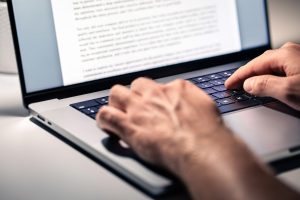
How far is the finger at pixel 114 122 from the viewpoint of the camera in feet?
2.06

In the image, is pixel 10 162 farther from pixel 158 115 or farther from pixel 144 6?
pixel 144 6

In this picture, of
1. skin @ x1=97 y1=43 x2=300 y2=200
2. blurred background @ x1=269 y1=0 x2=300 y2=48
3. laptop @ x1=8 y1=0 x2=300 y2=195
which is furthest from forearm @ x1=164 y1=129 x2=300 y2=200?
blurred background @ x1=269 y1=0 x2=300 y2=48

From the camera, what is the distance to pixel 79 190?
0.60 metres

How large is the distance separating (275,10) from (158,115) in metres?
0.73

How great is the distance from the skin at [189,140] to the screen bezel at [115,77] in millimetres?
201

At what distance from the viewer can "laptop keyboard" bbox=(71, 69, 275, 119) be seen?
780 millimetres

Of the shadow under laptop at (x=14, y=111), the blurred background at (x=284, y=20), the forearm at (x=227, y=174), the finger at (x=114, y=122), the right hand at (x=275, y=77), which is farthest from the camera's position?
the blurred background at (x=284, y=20)

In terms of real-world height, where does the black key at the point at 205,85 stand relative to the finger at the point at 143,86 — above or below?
below

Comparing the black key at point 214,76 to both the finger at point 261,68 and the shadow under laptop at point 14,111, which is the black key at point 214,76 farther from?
the shadow under laptop at point 14,111

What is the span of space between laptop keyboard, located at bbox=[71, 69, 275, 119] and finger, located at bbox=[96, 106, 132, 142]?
95 mm

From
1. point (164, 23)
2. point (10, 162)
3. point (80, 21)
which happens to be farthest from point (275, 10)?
point (10, 162)

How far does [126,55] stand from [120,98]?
0.77 feet

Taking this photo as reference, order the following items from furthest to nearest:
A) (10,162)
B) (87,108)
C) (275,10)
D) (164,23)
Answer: (275,10)
(164,23)
(87,108)
(10,162)

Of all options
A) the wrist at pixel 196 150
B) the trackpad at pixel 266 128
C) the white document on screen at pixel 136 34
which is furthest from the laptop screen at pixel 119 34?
the wrist at pixel 196 150
